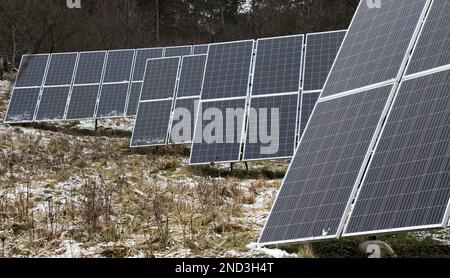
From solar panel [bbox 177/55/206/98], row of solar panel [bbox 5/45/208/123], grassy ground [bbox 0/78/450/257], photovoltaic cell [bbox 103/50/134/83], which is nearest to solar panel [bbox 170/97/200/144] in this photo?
solar panel [bbox 177/55/206/98]

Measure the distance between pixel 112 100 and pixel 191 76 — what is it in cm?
459

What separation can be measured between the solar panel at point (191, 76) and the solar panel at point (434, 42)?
11081 millimetres

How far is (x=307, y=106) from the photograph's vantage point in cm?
1566

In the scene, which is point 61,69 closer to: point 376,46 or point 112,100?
point 112,100

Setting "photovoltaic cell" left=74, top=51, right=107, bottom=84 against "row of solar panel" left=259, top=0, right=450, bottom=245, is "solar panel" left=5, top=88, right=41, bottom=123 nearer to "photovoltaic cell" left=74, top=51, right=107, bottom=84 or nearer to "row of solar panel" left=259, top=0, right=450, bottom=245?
"photovoltaic cell" left=74, top=51, right=107, bottom=84

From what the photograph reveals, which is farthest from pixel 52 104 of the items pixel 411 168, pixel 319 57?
pixel 411 168

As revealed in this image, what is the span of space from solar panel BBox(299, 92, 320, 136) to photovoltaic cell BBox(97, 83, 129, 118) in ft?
29.1

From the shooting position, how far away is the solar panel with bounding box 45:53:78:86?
80.8ft

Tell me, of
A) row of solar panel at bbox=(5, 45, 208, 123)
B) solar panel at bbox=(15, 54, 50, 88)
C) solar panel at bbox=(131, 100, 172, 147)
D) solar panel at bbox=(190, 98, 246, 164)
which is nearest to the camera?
solar panel at bbox=(190, 98, 246, 164)

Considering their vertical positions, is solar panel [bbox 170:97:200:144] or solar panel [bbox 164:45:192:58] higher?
solar panel [bbox 164:45:192:58]

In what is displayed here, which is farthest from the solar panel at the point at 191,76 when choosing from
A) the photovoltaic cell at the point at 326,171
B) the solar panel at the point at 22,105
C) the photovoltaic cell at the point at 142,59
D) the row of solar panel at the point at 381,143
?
the photovoltaic cell at the point at 326,171

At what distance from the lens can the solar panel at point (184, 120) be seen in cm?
1839

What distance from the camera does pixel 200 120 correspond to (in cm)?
1617

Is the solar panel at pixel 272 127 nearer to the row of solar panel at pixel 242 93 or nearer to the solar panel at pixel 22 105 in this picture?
the row of solar panel at pixel 242 93
